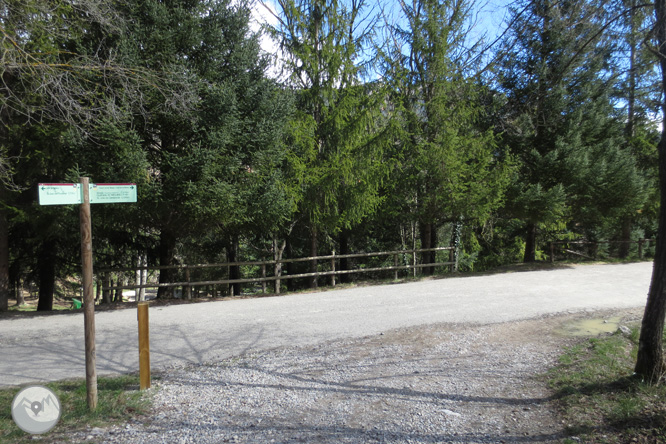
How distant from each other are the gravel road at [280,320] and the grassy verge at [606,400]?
2495 millimetres

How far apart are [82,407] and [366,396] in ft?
9.41

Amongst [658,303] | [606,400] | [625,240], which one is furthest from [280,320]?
[625,240]

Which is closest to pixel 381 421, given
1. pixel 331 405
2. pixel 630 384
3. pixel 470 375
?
pixel 331 405

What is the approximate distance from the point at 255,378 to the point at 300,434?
1630 mm

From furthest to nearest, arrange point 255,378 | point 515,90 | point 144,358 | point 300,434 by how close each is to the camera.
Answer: point 515,90 → point 255,378 → point 144,358 → point 300,434

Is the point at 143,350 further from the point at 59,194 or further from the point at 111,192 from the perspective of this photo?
the point at 59,194

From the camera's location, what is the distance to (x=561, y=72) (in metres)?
5.35

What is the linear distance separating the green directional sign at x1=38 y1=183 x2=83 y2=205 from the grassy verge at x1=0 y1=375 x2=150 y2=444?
2044mm

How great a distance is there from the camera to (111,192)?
14.9ft

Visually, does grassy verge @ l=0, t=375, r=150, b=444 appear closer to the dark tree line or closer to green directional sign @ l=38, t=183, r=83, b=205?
green directional sign @ l=38, t=183, r=83, b=205

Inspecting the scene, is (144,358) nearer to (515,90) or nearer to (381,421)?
(381,421)

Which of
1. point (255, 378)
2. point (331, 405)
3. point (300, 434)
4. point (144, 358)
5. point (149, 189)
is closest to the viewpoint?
point (300, 434)

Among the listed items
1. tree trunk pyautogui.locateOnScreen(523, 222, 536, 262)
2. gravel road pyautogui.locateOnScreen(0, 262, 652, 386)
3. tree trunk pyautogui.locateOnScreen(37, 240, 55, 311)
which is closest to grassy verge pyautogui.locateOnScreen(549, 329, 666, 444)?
gravel road pyautogui.locateOnScreen(0, 262, 652, 386)

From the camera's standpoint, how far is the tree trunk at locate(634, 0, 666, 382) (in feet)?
14.5
